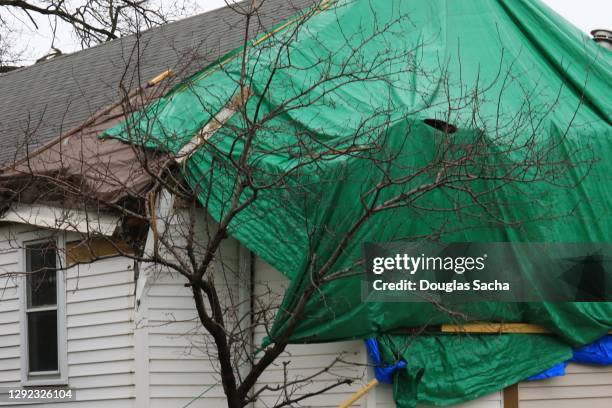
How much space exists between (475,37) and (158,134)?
351 cm

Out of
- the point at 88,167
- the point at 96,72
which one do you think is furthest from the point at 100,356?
the point at 96,72

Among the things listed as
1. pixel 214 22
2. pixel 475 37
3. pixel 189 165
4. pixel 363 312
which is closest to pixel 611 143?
pixel 475 37

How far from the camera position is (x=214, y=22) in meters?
15.6

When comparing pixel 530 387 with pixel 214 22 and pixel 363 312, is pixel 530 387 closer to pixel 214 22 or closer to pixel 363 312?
pixel 363 312

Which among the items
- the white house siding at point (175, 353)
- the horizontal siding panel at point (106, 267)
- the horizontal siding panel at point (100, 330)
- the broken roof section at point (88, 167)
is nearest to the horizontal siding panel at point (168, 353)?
the white house siding at point (175, 353)

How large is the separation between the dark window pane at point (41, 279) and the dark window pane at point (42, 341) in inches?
6.3

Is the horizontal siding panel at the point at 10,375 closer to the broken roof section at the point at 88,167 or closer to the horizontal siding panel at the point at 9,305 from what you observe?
the horizontal siding panel at the point at 9,305

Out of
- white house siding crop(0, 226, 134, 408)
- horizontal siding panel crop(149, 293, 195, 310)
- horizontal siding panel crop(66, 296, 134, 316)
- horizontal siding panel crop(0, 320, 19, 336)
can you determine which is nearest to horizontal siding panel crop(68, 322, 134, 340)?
white house siding crop(0, 226, 134, 408)

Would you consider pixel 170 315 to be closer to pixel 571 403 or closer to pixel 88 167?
pixel 88 167

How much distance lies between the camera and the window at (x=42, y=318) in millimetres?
11586

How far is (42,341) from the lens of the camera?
38.8ft

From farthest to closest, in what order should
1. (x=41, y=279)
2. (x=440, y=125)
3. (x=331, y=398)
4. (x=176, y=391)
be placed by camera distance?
(x=41, y=279)
(x=176, y=391)
(x=331, y=398)
(x=440, y=125)

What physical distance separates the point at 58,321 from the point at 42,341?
481 mm

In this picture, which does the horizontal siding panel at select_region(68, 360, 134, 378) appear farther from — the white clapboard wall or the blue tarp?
the blue tarp
